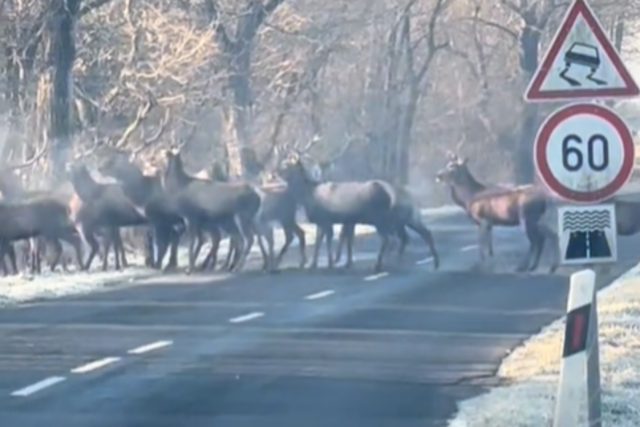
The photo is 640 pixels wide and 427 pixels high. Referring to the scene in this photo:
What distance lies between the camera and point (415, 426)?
13.0 meters

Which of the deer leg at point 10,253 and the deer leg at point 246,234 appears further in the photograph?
the deer leg at point 10,253

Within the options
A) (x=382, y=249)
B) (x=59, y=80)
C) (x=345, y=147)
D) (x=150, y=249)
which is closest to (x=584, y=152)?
(x=382, y=249)

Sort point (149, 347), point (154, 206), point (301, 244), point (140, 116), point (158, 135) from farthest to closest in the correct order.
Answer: point (158, 135)
point (140, 116)
point (154, 206)
point (301, 244)
point (149, 347)

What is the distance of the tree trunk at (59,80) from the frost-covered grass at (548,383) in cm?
1857

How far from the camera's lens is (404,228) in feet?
113

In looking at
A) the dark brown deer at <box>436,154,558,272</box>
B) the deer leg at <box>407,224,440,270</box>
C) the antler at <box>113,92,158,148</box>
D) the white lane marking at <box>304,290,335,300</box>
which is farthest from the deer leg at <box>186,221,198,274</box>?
the antler at <box>113,92,158,148</box>

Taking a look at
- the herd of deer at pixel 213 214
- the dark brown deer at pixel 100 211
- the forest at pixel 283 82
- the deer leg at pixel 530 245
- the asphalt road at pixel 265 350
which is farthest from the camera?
the forest at pixel 283 82

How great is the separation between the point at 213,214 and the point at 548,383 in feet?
60.4

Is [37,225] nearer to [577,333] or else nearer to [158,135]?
[158,135]

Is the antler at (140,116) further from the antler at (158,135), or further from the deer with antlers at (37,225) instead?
the deer with antlers at (37,225)

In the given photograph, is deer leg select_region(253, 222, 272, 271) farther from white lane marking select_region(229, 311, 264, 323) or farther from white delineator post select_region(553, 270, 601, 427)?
white delineator post select_region(553, 270, 601, 427)

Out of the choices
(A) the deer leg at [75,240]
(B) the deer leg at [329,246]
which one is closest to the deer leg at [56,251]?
(A) the deer leg at [75,240]

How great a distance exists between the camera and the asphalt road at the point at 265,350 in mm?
13859

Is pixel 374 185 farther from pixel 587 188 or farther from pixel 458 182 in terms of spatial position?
pixel 587 188
